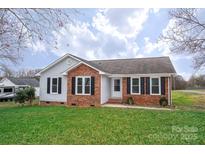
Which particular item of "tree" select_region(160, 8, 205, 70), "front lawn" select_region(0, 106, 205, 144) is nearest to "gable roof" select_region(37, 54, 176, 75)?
"tree" select_region(160, 8, 205, 70)

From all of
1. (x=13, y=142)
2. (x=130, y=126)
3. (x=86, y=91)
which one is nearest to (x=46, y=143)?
(x=13, y=142)

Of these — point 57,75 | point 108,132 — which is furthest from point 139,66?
point 108,132

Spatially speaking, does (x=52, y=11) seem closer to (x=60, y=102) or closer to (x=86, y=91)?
(x=86, y=91)

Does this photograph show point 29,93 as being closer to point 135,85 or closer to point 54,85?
point 54,85

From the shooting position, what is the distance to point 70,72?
1281 cm

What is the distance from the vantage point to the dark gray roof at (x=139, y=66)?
12727 mm

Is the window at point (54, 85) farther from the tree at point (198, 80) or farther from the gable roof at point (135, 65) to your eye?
the tree at point (198, 80)

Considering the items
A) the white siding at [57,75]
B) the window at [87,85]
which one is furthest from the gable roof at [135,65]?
the window at [87,85]

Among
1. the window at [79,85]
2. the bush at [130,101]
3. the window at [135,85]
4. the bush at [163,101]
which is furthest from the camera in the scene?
the window at [135,85]

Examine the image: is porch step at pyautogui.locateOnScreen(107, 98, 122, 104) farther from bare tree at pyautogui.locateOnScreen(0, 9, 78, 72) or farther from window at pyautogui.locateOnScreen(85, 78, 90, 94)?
bare tree at pyautogui.locateOnScreen(0, 9, 78, 72)

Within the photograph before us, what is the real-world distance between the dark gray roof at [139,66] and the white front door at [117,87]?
61 centimetres

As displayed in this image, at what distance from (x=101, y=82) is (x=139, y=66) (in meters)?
3.17

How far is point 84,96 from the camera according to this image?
12.4 metres
